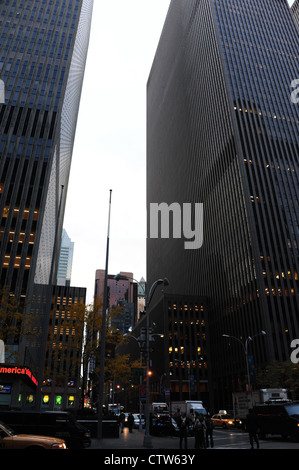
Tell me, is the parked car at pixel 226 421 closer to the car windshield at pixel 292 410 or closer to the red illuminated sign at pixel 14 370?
the car windshield at pixel 292 410

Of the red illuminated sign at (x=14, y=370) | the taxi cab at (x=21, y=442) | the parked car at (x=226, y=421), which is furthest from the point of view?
the red illuminated sign at (x=14, y=370)

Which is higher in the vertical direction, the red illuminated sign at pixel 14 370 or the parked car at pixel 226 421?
the red illuminated sign at pixel 14 370

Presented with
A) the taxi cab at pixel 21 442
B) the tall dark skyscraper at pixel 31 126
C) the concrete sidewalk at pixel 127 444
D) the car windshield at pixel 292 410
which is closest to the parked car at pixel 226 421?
the concrete sidewalk at pixel 127 444

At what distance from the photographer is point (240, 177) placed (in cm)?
9400

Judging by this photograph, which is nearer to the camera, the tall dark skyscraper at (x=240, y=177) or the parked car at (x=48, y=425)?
the parked car at (x=48, y=425)

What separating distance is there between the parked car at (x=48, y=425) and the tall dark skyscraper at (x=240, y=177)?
63.6 meters

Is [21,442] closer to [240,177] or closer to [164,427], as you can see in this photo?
[164,427]

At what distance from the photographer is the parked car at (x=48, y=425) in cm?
1769

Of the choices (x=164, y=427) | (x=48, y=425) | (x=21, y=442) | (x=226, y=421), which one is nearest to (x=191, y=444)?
(x=164, y=427)

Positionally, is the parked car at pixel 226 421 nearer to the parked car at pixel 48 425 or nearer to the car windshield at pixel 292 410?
the car windshield at pixel 292 410

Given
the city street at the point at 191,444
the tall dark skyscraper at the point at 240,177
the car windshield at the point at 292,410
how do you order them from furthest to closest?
1. the tall dark skyscraper at the point at 240,177
2. the car windshield at the point at 292,410
3. the city street at the point at 191,444

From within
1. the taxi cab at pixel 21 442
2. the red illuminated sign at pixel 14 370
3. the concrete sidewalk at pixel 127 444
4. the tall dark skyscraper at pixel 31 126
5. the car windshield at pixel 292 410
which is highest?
the tall dark skyscraper at pixel 31 126
